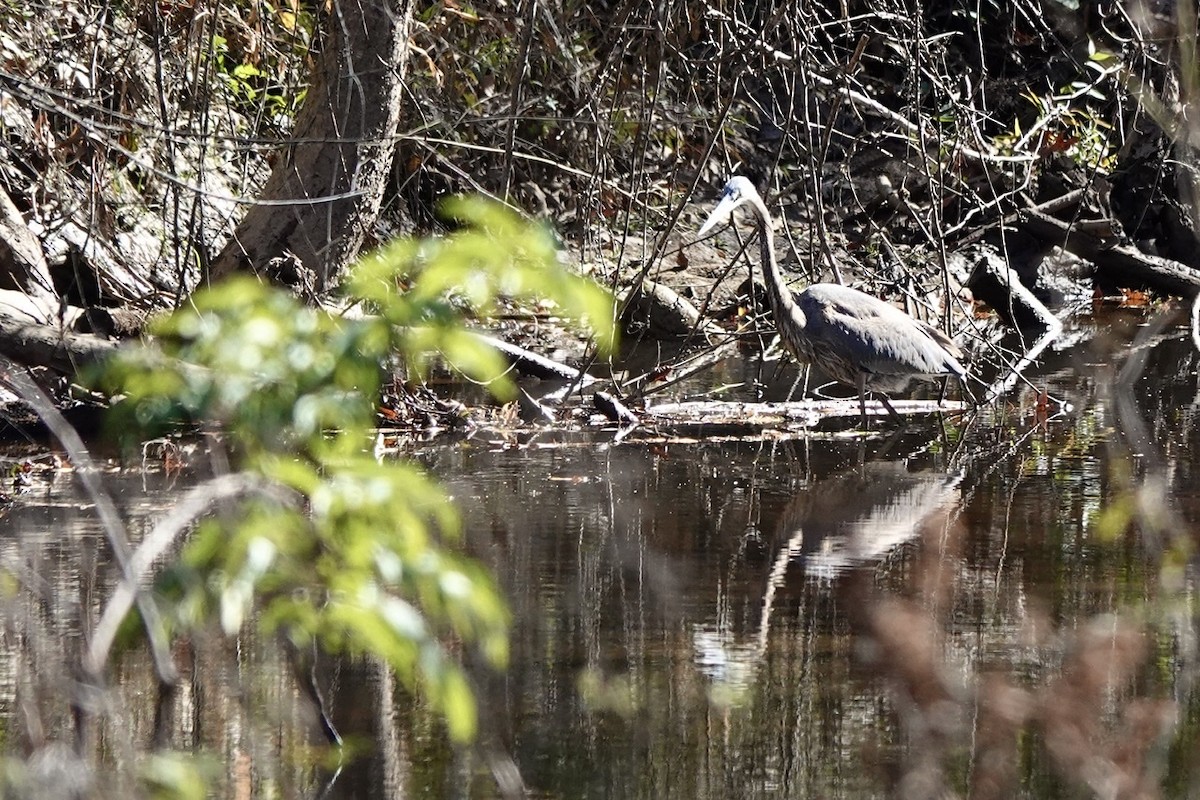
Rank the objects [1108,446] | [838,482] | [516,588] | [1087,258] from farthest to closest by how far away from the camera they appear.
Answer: [1087,258] < [1108,446] < [838,482] < [516,588]

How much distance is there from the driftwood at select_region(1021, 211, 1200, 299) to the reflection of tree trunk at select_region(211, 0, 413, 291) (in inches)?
226

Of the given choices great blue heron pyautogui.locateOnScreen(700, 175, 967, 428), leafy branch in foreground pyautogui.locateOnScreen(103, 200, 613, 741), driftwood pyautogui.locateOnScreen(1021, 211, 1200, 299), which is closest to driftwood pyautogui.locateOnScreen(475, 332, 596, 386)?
great blue heron pyautogui.locateOnScreen(700, 175, 967, 428)

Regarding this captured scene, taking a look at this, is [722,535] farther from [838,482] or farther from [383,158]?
[383,158]

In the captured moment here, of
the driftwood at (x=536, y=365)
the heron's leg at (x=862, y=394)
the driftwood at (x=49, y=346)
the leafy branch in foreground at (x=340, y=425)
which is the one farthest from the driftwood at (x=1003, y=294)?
the leafy branch in foreground at (x=340, y=425)

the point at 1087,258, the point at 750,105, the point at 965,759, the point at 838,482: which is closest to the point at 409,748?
the point at 965,759

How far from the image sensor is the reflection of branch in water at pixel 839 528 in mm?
4387

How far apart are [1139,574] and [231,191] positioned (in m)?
6.73

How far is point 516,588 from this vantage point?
16.4 feet

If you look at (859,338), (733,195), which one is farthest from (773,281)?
(859,338)

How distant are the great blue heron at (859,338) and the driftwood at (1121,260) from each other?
12.3 ft

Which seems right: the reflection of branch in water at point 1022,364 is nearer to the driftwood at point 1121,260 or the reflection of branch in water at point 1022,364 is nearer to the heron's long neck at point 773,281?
the driftwood at point 1121,260

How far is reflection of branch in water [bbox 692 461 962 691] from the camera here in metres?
4.39

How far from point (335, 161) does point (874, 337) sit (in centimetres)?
278

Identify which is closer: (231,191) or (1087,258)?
(231,191)
